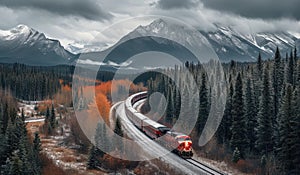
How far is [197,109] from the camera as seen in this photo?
58.5m

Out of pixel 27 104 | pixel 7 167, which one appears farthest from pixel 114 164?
pixel 27 104

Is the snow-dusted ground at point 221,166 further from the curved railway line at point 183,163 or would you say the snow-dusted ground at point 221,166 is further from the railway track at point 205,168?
the curved railway line at point 183,163

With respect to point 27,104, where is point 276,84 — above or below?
above

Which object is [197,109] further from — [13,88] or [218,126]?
[13,88]

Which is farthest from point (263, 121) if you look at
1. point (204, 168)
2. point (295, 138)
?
point (204, 168)

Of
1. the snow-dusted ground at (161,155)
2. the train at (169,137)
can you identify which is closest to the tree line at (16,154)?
the snow-dusted ground at (161,155)

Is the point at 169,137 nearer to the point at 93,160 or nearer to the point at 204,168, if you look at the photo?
the point at 204,168

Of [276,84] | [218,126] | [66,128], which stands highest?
[276,84]

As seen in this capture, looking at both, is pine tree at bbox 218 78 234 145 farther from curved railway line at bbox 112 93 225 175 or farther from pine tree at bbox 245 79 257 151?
curved railway line at bbox 112 93 225 175

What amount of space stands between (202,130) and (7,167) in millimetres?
34683

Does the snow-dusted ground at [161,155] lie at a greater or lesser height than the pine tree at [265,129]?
lesser

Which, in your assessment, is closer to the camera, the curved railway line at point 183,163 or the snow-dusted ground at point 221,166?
the curved railway line at point 183,163

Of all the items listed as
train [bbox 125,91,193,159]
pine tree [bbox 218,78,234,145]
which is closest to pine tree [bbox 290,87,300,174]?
train [bbox 125,91,193,159]

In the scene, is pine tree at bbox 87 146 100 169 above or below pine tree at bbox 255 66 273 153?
below
